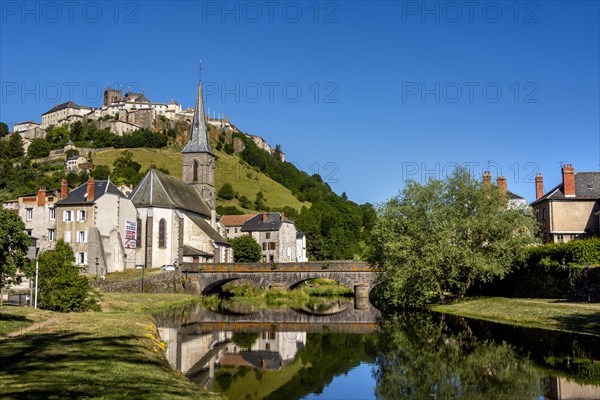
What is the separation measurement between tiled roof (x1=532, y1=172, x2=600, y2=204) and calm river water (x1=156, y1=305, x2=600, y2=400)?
76.2ft

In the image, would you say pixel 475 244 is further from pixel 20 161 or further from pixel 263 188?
pixel 20 161

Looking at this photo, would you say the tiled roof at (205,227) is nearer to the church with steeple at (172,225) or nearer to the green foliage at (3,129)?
the church with steeple at (172,225)

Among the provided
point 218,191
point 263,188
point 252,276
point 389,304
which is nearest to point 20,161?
point 218,191

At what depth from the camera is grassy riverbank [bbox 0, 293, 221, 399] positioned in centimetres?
1267

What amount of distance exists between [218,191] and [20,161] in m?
48.4

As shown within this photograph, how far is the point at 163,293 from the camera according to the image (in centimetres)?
5316

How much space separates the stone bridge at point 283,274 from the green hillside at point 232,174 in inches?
3009

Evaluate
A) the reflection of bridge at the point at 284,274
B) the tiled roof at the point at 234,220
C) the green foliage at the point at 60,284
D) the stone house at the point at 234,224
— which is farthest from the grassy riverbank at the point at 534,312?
the tiled roof at the point at 234,220

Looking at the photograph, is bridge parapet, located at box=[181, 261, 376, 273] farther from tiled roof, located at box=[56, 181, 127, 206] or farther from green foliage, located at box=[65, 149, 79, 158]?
green foliage, located at box=[65, 149, 79, 158]

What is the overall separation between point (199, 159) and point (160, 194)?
53.6 feet

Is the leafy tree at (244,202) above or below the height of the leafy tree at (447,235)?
above

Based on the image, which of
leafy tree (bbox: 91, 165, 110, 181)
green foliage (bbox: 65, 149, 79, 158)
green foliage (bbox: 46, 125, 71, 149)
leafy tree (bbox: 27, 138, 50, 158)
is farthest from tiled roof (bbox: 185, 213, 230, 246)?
green foliage (bbox: 46, 125, 71, 149)

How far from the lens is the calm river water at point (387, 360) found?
58.3 ft

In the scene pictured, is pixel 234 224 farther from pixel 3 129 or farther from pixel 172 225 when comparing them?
pixel 3 129
